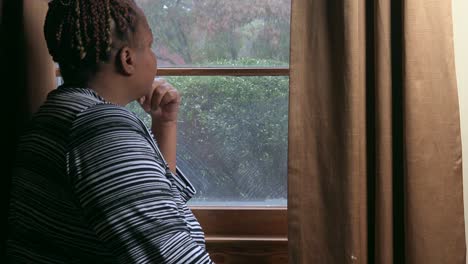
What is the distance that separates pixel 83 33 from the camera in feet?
3.00

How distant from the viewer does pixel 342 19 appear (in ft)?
4.09

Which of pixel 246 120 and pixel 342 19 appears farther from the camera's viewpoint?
pixel 246 120

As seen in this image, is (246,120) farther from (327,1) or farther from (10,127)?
(10,127)

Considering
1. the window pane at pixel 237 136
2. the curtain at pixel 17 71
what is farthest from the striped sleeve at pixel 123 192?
the window pane at pixel 237 136

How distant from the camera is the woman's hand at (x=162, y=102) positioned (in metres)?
1.24

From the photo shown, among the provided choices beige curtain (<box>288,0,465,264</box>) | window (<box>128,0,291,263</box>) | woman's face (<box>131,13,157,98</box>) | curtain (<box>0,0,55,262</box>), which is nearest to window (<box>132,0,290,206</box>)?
window (<box>128,0,291,263</box>)

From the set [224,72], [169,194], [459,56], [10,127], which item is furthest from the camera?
[224,72]

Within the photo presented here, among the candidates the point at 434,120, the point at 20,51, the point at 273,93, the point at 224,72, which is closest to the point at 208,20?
the point at 224,72

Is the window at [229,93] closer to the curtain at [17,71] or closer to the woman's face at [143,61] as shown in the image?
the curtain at [17,71]

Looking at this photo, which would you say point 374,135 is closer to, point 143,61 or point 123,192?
point 143,61

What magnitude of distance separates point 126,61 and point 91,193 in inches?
10.6

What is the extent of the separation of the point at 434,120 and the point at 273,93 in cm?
45

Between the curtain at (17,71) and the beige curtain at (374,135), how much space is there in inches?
22.9

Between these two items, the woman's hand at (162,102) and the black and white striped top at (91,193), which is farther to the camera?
the woman's hand at (162,102)
